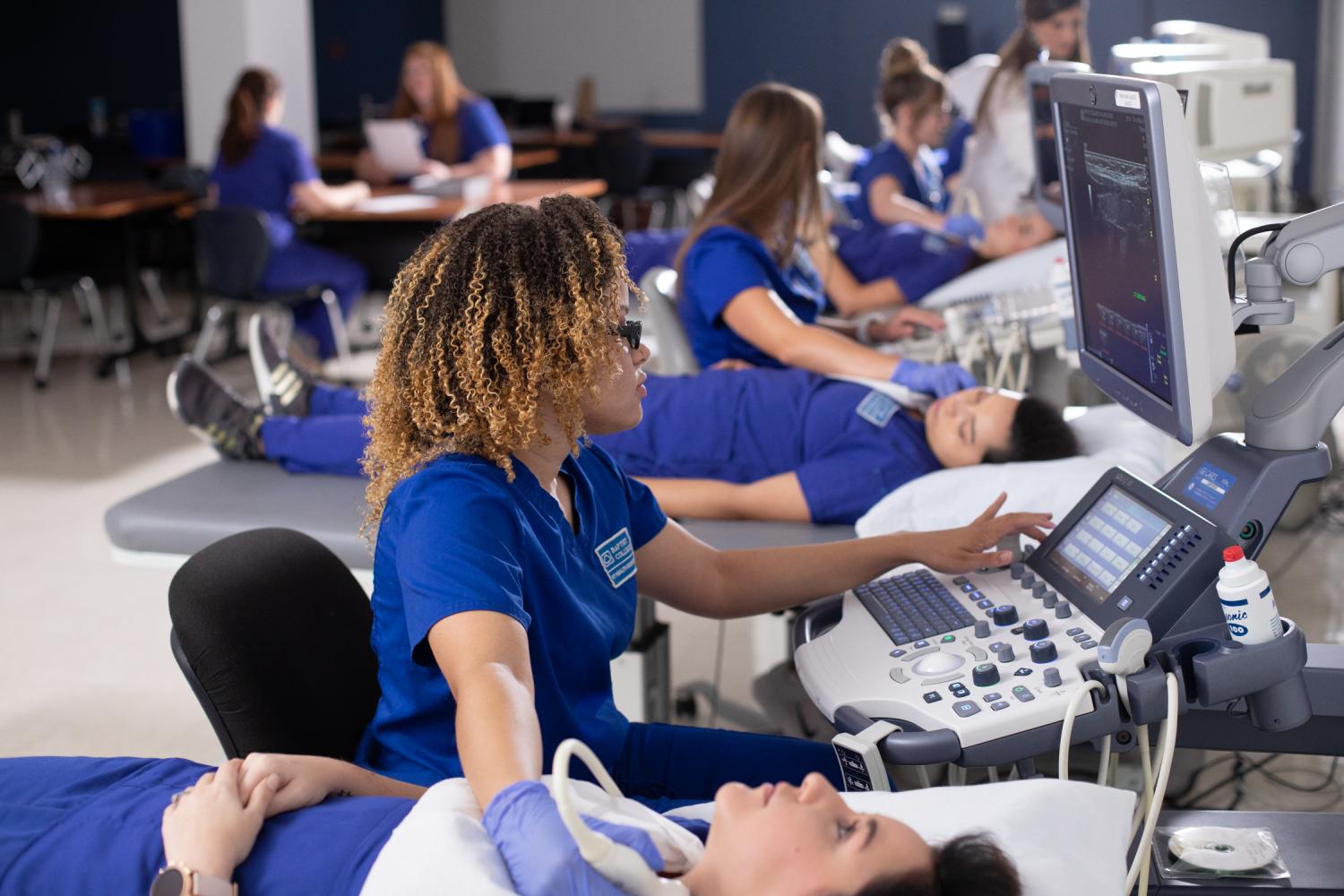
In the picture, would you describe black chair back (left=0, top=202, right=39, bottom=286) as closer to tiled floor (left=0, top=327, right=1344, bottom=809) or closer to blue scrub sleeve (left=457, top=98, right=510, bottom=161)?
tiled floor (left=0, top=327, right=1344, bottom=809)

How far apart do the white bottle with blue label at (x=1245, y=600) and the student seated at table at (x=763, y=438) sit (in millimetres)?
944

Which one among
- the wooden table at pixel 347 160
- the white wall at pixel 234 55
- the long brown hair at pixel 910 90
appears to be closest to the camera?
the long brown hair at pixel 910 90

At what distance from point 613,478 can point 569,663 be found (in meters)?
0.28

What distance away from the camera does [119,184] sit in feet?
21.7

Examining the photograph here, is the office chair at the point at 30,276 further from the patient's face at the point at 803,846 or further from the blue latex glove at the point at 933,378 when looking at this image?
the patient's face at the point at 803,846

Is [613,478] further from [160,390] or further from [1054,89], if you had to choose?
[160,390]

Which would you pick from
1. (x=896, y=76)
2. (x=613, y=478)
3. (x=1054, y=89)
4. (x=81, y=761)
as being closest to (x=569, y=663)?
(x=613, y=478)

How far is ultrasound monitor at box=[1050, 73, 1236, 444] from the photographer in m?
1.29

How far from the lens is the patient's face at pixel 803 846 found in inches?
39.7

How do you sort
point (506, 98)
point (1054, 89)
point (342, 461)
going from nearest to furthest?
point (1054, 89) → point (342, 461) → point (506, 98)

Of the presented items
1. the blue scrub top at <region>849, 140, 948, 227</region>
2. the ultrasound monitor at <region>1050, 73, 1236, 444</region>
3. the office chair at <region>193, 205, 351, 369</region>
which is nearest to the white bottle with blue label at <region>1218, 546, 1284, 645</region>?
the ultrasound monitor at <region>1050, 73, 1236, 444</region>

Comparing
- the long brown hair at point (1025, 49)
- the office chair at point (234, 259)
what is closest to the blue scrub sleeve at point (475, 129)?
the office chair at point (234, 259)

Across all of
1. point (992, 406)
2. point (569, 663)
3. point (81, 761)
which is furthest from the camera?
point (992, 406)

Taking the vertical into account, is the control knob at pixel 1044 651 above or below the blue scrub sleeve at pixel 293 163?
below
